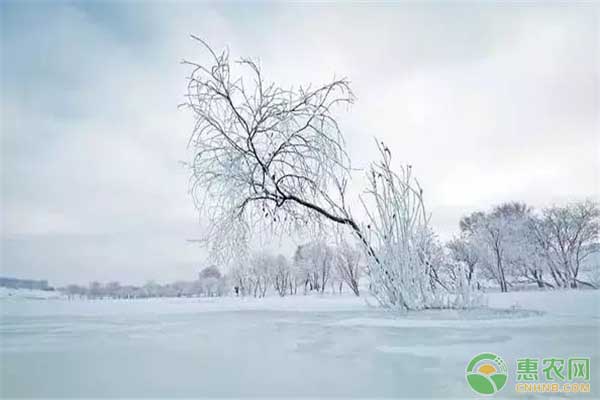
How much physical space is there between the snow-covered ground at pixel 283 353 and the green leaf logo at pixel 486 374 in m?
0.04

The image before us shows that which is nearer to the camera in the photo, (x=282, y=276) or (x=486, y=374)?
(x=486, y=374)

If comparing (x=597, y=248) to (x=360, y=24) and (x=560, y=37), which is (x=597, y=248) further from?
(x=360, y=24)

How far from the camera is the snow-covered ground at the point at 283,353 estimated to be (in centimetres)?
157

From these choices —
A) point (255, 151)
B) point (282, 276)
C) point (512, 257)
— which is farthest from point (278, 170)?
point (512, 257)

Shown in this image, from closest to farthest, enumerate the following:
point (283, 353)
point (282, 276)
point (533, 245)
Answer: point (283, 353) < point (282, 276) < point (533, 245)

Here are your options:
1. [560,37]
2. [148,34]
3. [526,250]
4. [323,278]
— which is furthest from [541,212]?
[148,34]

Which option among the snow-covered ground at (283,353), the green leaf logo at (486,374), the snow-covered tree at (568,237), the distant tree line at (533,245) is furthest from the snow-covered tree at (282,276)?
the green leaf logo at (486,374)

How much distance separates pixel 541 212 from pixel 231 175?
10.3m

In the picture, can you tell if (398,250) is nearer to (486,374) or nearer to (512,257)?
(486,374)

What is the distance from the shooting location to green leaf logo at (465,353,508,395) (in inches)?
61.1

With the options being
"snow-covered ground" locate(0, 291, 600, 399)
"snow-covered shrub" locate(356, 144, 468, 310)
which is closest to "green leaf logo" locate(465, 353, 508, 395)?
"snow-covered ground" locate(0, 291, 600, 399)

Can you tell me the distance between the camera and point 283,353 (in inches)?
82.6

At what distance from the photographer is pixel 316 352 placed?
6.88ft

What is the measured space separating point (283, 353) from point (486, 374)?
3.31 ft
